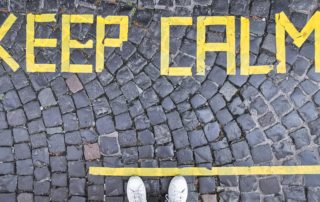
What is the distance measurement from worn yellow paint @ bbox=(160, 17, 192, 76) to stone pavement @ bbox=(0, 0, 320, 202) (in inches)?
2.7

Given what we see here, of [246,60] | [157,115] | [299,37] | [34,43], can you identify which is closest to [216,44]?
[246,60]

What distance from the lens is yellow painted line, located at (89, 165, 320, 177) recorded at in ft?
19.1

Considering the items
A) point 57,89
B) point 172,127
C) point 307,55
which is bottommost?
point 172,127

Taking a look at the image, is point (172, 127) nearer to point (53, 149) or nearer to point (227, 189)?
point (227, 189)

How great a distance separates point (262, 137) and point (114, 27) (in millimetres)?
2194

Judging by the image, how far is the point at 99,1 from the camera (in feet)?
19.9

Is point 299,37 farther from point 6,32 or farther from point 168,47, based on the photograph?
point 6,32

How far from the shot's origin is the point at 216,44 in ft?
19.5

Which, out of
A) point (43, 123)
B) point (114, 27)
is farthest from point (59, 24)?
point (43, 123)

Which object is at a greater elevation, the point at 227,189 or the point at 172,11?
the point at 172,11

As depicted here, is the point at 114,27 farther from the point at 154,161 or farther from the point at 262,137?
the point at 262,137

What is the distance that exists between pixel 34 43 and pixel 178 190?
2469mm

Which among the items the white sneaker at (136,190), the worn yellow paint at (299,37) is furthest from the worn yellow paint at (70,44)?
the worn yellow paint at (299,37)

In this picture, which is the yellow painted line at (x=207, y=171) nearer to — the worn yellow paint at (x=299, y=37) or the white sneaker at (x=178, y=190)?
the white sneaker at (x=178, y=190)
